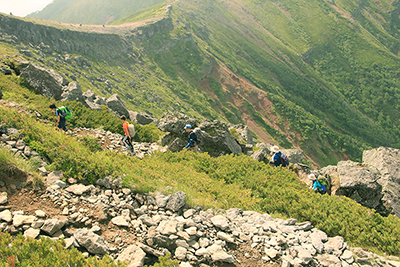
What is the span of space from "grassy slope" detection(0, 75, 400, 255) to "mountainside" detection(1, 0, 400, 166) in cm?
4904

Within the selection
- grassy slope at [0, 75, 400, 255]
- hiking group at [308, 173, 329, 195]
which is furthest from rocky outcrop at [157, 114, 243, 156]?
hiking group at [308, 173, 329, 195]

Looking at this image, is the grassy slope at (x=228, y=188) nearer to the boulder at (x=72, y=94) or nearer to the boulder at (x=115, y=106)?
the boulder at (x=72, y=94)

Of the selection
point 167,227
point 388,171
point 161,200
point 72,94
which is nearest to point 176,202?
point 161,200

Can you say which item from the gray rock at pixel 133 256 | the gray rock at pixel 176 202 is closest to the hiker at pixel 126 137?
the gray rock at pixel 176 202

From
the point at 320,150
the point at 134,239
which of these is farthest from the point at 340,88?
the point at 134,239

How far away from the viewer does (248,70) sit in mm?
109750

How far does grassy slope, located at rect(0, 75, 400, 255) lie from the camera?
6956 millimetres

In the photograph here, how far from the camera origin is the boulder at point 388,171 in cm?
1711

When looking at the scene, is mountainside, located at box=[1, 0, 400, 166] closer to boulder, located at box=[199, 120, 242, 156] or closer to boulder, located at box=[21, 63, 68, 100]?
boulder, located at box=[21, 63, 68, 100]

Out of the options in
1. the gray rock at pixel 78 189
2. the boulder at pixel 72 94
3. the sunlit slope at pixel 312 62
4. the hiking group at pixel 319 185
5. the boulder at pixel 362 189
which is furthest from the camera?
the sunlit slope at pixel 312 62

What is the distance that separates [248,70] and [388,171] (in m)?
94.8

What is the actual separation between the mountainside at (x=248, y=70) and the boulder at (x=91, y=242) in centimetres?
5345

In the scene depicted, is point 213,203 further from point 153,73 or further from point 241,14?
point 241,14

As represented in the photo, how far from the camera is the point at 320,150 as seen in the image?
80.8 metres
